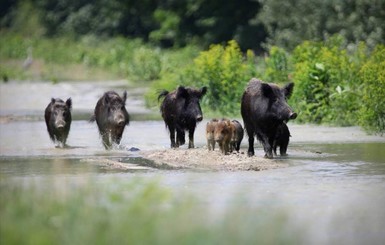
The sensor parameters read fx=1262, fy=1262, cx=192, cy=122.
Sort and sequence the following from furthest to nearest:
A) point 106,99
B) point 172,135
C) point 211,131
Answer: point 106,99 → point 172,135 → point 211,131

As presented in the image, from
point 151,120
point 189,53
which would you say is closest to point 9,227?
point 151,120

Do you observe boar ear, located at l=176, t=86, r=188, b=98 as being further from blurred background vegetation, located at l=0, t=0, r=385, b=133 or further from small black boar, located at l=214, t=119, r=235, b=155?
blurred background vegetation, located at l=0, t=0, r=385, b=133

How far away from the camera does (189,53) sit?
6203 cm

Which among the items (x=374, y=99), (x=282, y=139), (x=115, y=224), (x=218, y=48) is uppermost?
(x=218, y=48)

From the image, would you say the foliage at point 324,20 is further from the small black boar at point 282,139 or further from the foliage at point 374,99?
the small black boar at point 282,139

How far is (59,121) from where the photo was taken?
2298cm

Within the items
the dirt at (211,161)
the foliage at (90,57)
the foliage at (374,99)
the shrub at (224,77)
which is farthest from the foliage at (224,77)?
the foliage at (90,57)

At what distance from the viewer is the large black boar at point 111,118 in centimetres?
2233

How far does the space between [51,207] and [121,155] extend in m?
9.66

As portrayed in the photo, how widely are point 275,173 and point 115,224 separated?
7232mm

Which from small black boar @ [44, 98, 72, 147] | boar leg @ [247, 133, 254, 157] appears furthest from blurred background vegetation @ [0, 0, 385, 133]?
small black boar @ [44, 98, 72, 147]

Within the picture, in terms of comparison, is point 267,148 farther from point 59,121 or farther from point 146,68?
point 146,68

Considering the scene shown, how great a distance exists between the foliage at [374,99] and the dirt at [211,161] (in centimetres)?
457

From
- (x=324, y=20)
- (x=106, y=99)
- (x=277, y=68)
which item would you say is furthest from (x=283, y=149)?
(x=324, y=20)
